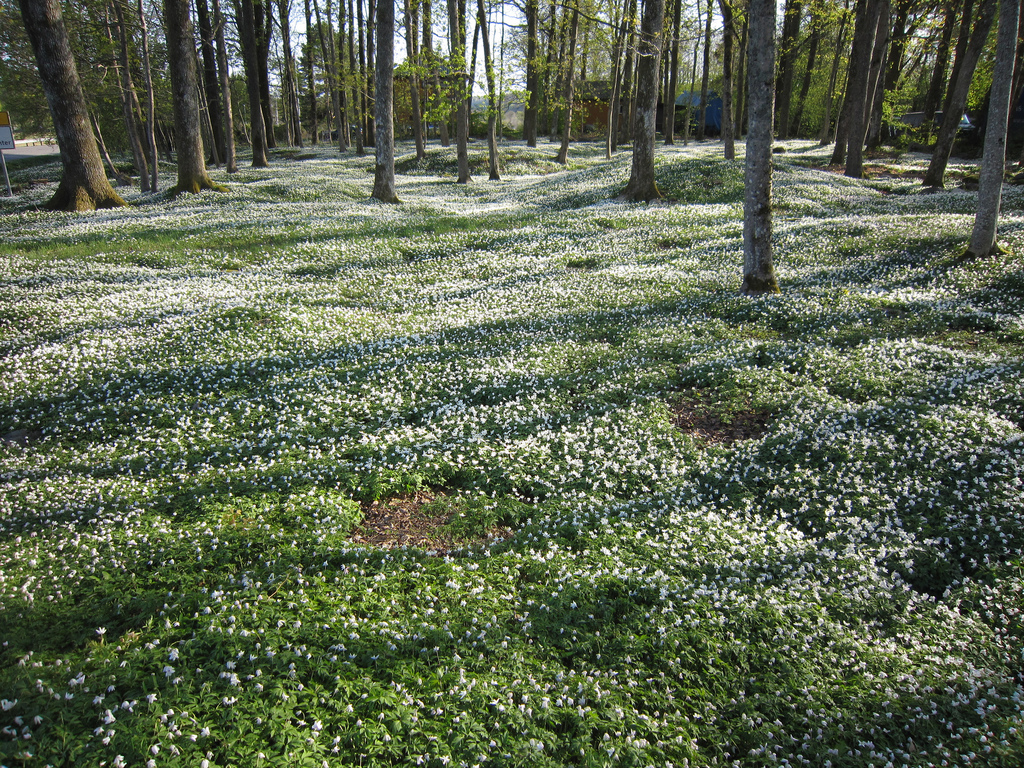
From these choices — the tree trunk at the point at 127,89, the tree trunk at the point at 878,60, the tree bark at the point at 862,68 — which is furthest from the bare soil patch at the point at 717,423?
the tree trunk at the point at 127,89

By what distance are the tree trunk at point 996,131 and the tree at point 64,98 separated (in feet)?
96.7

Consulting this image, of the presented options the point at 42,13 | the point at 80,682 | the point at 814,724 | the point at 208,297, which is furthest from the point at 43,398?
the point at 42,13

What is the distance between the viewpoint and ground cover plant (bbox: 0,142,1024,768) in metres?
4.32

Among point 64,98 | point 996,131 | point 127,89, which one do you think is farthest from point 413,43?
point 996,131

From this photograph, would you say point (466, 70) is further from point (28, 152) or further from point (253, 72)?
point (28, 152)

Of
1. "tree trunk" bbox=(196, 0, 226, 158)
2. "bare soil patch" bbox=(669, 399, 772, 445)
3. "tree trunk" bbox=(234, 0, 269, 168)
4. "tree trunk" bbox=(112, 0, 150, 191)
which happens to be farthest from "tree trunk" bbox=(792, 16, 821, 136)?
"bare soil patch" bbox=(669, 399, 772, 445)

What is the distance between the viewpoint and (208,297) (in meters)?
13.8

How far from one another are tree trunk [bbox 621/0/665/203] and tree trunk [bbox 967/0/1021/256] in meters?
10.1

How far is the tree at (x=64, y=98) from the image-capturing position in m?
20.0

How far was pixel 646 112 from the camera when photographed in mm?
24188

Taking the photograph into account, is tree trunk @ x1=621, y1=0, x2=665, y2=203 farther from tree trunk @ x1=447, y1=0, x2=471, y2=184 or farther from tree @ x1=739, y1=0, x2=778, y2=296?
tree trunk @ x1=447, y1=0, x2=471, y2=184

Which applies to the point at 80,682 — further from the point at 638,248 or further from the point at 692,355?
the point at 638,248

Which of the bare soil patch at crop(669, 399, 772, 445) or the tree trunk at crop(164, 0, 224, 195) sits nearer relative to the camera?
→ the bare soil patch at crop(669, 399, 772, 445)

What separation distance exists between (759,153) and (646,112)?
43.3ft
